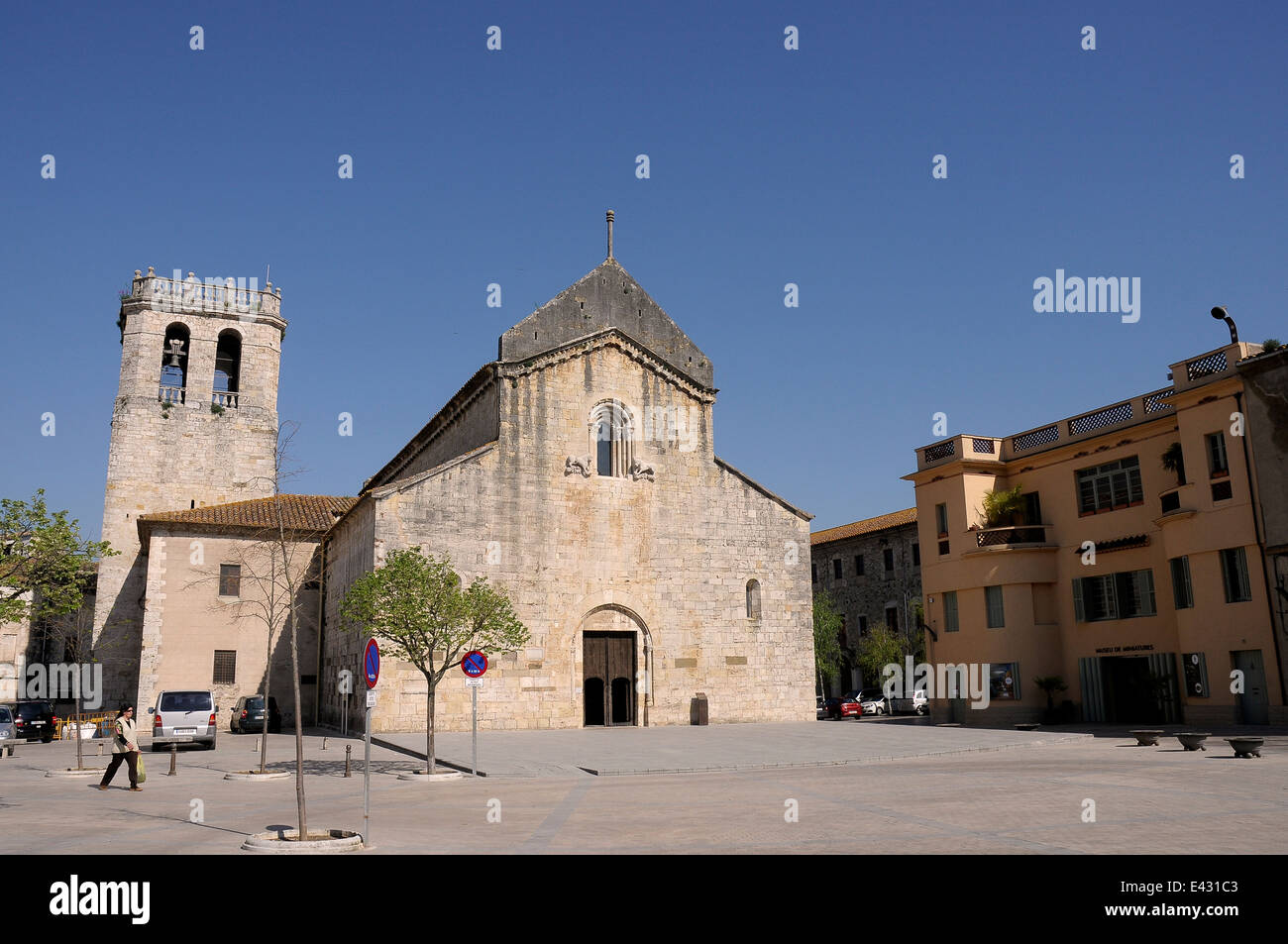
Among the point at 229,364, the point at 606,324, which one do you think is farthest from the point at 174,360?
the point at 606,324

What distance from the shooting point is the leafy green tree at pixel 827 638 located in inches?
2308

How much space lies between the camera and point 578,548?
32.4 meters

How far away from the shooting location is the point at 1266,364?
26.4 meters

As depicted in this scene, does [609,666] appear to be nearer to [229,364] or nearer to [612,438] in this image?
[612,438]

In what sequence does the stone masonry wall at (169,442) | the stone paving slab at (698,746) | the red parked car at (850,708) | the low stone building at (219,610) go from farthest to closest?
the red parked car at (850,708), the stone masonry wall at (169,442), the low stone building at (219,610), the stone paving slab at (698,746)

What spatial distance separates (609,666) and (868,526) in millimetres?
31414

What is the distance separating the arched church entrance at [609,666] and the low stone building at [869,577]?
21.9 m

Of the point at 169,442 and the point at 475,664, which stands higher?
the point at 169,442

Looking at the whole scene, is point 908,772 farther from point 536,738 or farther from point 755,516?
point 755,516

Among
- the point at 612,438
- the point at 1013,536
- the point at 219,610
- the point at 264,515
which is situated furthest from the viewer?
the point at 264,515

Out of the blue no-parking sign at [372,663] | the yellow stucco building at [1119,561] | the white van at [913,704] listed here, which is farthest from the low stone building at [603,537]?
the blue no-parking sign at [372,663]

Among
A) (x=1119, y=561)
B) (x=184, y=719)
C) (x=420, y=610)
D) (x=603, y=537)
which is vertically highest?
(x=603, y=537)

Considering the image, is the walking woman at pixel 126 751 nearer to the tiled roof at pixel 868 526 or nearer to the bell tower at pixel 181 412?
the bell tower at pixel 181 412
